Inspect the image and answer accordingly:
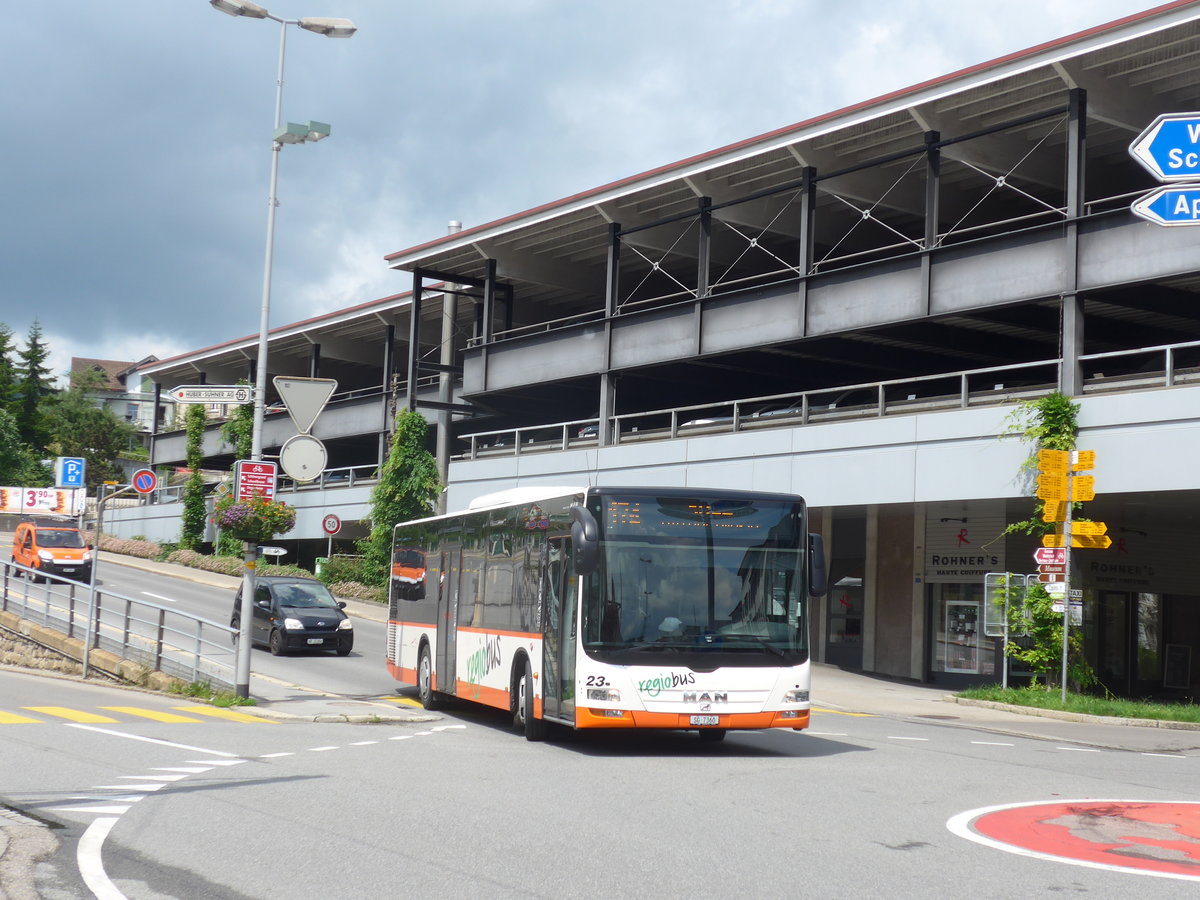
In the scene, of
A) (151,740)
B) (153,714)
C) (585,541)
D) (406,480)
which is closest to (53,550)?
(406,480)

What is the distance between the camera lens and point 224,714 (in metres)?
18.1

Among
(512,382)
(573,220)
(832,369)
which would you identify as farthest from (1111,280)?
(512,382)

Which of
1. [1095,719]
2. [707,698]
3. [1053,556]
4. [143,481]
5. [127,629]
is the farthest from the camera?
[143,481]

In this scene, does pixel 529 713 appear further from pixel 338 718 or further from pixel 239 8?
pixel 239 8

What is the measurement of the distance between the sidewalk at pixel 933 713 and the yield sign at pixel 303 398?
390cm

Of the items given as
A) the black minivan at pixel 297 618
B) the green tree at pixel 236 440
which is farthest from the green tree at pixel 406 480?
the black minivan at pixel 297 618

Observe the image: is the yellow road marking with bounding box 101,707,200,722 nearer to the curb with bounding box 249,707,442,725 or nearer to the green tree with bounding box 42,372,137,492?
the curb with bounding box 249,707,442,725

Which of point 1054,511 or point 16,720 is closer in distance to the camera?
point 16,720

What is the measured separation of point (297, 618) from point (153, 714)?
11.7 metres

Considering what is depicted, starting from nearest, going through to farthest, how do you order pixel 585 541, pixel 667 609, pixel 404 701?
pixel 585 541 < pixel 667 609 < pixel 404 701

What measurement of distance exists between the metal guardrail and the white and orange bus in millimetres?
6414

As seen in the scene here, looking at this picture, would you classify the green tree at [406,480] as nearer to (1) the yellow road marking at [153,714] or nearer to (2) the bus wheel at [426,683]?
(2) the bus wheel at [426,683]

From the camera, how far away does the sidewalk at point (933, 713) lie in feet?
60.3

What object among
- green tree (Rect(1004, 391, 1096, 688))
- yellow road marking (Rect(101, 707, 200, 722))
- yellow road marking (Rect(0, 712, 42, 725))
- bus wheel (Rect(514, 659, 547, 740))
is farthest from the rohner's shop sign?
yellow road marking (Rect(0, 712, 42, 725))
